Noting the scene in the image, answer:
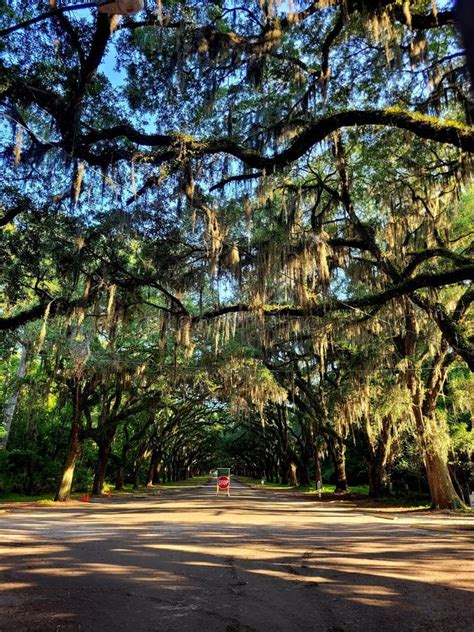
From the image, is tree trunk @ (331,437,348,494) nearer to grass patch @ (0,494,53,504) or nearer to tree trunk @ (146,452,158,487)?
grass patch @ (0,494,53,504)

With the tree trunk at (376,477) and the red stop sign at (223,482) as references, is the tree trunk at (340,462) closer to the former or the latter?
the tree trunk at (376,477)

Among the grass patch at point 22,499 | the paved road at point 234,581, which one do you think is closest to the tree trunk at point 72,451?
the grass patch at point 22,499

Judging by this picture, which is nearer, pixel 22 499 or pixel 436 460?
pixel 436 460

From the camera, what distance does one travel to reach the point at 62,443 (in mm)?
31766

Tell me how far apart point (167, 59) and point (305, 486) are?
35.2m

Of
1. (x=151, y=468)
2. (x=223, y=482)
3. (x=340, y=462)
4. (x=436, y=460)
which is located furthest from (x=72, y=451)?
(x=151, y=468)

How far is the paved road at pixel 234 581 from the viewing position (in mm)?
4352

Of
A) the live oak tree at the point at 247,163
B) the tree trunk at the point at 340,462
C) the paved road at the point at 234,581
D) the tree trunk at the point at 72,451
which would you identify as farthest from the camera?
the tree trunk at the point at 340,462

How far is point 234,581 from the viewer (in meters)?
5.96

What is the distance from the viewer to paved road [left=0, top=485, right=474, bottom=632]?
4352 millimetres

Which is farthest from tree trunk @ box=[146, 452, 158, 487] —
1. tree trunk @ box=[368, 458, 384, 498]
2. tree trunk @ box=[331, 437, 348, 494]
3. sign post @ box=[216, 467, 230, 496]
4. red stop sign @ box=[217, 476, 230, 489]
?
tree trunk @ box=[368, 458, 384, 498]

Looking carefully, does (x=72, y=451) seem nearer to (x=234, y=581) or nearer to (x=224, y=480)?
(x=224, y=480)

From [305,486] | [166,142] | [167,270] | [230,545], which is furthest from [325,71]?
[305,486]

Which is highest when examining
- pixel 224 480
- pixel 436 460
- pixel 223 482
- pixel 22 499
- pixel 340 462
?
pixel 340 462
